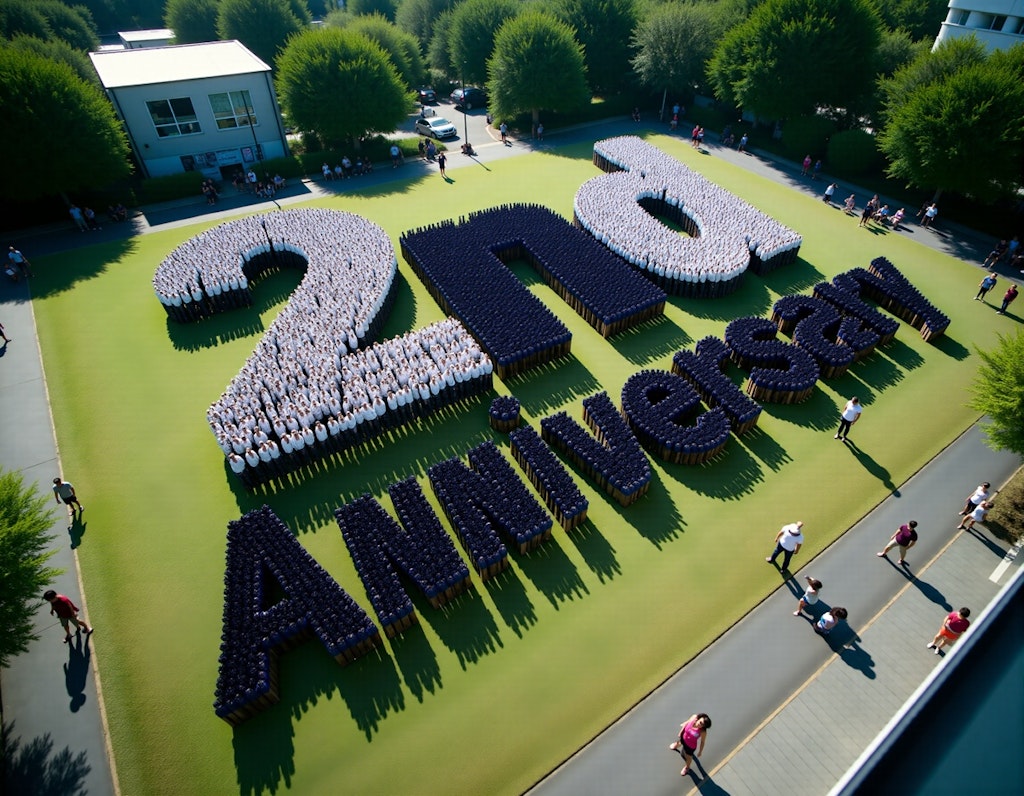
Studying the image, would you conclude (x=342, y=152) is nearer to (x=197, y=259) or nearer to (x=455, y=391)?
(x=197, y=259)

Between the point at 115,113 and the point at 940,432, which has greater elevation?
the point at 115,113

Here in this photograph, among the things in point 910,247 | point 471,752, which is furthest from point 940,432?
point 471,752

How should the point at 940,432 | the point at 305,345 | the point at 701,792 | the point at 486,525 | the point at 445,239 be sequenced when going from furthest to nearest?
1. the point at 445,239
2. the point at 305,345
3. the point at 940,432
4. the point at 486,525
5. the point at 701,792

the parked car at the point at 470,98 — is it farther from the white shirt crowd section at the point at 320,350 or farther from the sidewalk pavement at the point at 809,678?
the sidewalk pavement at the point at 809,678

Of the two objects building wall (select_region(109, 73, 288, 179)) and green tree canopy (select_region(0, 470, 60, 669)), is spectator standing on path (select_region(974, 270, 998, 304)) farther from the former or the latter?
building wall (select_region(109, 73, 288, 179))

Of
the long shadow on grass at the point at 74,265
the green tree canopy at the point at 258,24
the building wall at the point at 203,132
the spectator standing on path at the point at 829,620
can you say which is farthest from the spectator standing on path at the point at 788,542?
the green tree canopy at the point at 258,24

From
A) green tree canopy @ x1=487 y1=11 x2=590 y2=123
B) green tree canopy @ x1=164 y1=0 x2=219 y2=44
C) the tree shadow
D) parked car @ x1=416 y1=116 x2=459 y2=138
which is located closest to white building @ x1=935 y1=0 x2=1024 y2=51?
green tree canopy @ x1=487 y1=11 x2=590 y2=123

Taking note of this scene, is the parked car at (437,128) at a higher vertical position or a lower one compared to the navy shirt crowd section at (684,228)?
lower
